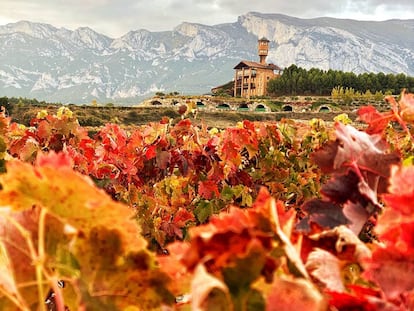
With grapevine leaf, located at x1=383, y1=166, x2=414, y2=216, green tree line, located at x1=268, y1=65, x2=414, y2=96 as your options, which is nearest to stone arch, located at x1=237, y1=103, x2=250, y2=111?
green tree line, located at x1=268, y1=65, x2=414, y2=96

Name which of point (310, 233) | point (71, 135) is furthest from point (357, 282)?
point (71, 135)

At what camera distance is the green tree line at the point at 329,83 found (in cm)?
5025

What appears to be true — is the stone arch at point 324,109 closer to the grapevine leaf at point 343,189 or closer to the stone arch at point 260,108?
the stone arch at point 260,108

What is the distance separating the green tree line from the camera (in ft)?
165

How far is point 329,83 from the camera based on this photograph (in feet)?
165

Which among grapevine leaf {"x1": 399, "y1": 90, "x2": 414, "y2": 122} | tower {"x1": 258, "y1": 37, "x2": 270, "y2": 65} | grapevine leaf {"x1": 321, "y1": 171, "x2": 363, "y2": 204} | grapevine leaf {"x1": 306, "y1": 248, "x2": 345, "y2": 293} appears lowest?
grapevine leaf {"x1": 306, "y1": 248, "x2": 345, "y2": 293}

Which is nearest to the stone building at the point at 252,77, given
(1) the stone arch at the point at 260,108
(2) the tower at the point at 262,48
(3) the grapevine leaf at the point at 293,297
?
(2) the tower at the point at 262,48

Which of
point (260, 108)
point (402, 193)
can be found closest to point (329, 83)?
point (260, 108)

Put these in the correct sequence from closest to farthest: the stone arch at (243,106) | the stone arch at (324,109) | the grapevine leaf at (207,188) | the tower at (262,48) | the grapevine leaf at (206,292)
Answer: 1. the grapevine leaf at (206,292)
2. the grapevine leaf at (207,188)
3. the stone arch at (324,109)
4. the stone arch at (243,106)
5. the tower at (262,48)

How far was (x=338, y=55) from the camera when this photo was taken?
173125 mm

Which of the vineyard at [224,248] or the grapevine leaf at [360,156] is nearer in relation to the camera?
the vineyard at [224,248]

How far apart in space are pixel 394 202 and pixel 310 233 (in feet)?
0.37

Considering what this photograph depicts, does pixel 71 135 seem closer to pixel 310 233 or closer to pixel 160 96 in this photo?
pixel 310 233

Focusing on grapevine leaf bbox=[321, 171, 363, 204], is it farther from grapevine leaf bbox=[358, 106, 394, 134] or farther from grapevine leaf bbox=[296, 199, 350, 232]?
grapevine leaf bbox=[358, 106, 394, 134]
